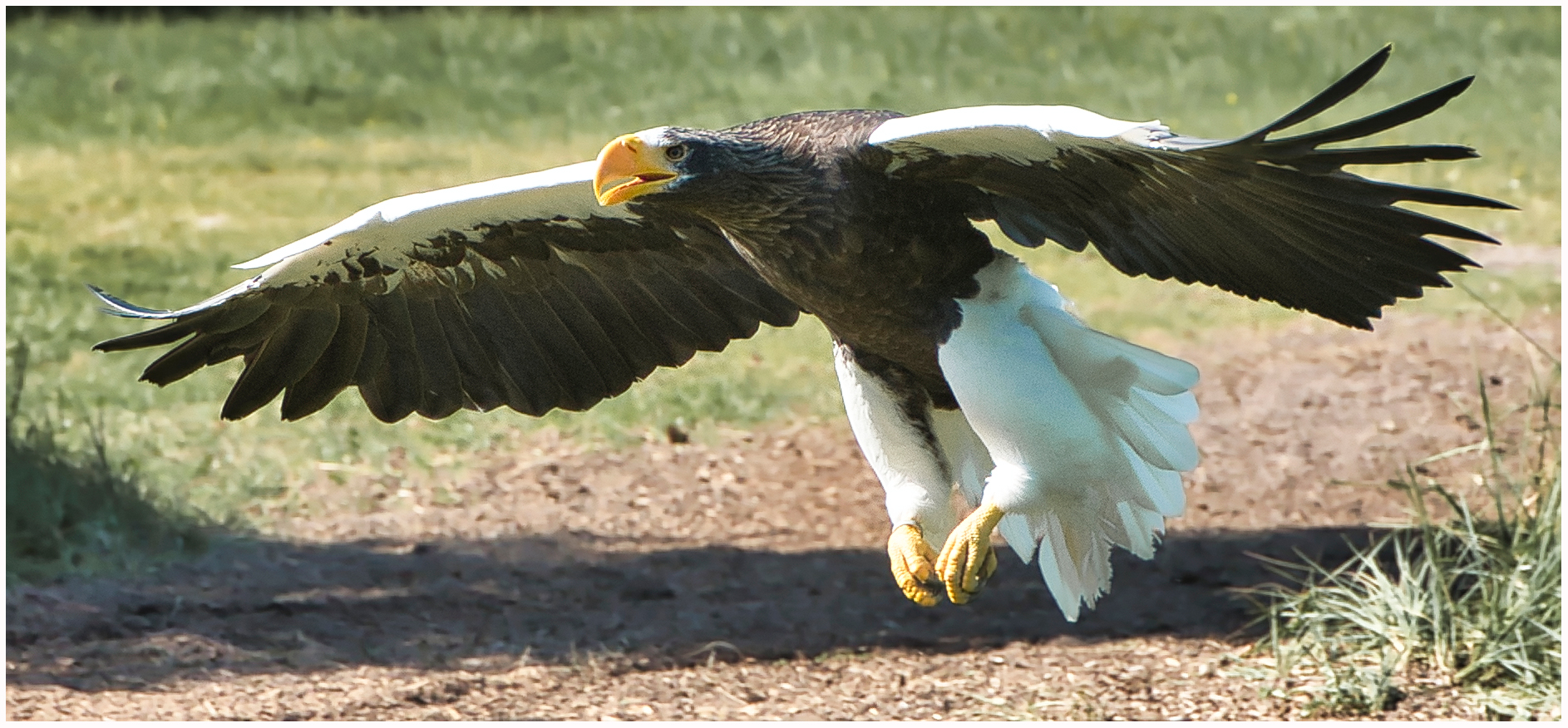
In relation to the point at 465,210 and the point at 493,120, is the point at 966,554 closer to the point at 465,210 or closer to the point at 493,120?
the point at 465,210

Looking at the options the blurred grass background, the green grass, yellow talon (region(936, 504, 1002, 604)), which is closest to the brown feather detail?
yellow talon (region(936, 504, 1002, 604))

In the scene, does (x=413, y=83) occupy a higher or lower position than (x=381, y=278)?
higher

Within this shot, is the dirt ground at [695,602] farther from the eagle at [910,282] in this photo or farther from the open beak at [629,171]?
the open beak at [629,171]

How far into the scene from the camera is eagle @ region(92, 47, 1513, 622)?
3.19 m

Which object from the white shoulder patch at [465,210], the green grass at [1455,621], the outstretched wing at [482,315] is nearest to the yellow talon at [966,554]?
the outstretched wing at [482,315]

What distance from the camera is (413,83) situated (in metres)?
12.9

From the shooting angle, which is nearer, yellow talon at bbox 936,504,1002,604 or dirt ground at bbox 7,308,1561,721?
yellow talon at bbox 936,504,1002,604

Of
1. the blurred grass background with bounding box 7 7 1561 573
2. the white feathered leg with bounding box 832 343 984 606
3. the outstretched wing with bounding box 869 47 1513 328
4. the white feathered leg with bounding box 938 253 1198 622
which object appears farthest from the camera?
the blurred grass background with bounding box 7 7 1561 573

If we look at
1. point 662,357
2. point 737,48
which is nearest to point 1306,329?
point 662,357

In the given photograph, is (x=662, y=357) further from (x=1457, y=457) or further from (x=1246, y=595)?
(x=1457, y=457)

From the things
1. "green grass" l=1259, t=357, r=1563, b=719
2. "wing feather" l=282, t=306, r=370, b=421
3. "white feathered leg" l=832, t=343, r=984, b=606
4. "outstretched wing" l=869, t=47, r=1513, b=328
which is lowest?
"green grass" l=1259, t=357, r=1563, b=719

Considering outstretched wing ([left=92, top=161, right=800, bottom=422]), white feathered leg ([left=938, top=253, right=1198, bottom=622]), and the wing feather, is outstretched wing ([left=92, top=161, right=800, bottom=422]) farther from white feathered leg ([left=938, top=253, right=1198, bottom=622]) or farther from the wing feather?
white feathered leg ([left=938, top=253, right=1198, bottom=622])

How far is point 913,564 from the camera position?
3668mm

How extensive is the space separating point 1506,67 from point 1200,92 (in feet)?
6.99
